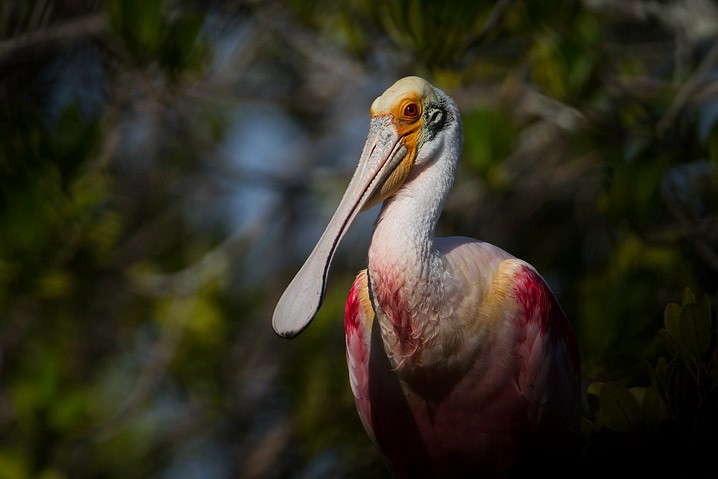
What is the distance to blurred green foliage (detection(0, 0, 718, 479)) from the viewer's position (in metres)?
5.46

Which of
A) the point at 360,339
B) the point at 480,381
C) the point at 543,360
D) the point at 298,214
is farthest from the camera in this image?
the point at 298,214

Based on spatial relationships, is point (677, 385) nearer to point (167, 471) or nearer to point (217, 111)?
point (167, 471)

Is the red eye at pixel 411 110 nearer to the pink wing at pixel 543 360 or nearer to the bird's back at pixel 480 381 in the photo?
the bird's back at pixel 480 381

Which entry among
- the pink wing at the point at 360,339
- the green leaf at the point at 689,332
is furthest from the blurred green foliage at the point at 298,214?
the pink wing at the point at 360,339

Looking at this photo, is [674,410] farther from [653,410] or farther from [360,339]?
[360,339]

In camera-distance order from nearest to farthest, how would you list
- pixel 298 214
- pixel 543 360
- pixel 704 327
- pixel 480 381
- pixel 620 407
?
pixel 704 327 < pixel 620 407 < pixel 480 381 < pixel 543 360 < pixel 298 214

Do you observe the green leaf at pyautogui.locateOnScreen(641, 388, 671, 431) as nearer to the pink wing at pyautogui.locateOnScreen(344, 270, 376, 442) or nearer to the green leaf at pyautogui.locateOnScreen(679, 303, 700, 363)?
the green leaf at pyautogui.locateOnScreen(679, 303, 700, 363)

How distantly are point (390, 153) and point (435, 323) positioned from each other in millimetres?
652

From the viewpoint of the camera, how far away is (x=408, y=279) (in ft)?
12.3

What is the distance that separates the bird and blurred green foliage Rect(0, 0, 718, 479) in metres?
0.30

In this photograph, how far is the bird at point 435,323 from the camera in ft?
12.5

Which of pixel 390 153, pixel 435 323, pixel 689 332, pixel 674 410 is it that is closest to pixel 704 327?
pixel 689 332

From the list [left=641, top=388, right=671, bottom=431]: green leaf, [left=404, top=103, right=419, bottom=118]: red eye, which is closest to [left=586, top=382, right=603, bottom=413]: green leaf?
[left=641, top=388, right=671, bottom=431]: green leaf

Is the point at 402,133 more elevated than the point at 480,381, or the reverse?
the point at 402,133
